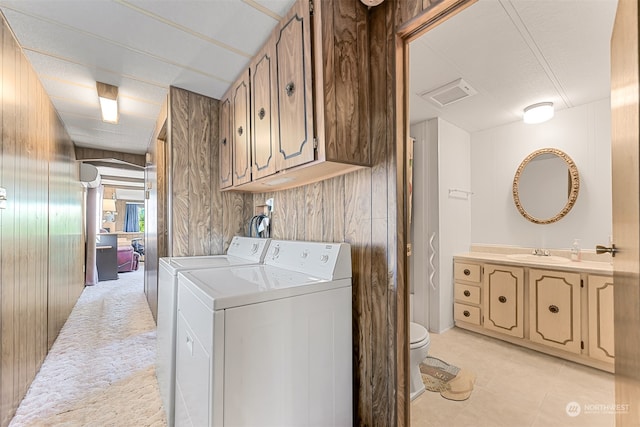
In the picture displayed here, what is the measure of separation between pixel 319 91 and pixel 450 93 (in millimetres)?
1634

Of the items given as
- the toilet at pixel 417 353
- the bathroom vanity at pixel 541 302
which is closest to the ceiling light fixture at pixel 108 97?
the toilet at pixel 417 353

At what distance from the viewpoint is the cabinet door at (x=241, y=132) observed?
1862 millimetres

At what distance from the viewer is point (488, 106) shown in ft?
8.46

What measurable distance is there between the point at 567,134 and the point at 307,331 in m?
3.20

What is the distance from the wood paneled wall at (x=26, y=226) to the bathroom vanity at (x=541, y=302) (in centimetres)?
365

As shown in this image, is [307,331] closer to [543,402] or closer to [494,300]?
[543,402]

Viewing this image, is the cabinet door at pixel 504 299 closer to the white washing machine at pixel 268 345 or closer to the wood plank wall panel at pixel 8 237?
the white washing machine at pixel 268 345

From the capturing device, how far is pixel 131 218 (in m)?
10.4

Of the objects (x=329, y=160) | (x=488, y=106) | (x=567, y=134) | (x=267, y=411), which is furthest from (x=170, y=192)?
(x=567, y=134)

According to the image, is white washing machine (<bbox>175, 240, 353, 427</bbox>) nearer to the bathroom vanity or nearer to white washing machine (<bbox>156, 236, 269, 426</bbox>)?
white washing machine (<bbox>156, 236, 269, 426</bbox>)

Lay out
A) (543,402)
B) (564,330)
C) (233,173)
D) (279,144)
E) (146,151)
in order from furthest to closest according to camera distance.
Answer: (146,151) < (564,330) < (233,173) < (543,402) < (279,144)

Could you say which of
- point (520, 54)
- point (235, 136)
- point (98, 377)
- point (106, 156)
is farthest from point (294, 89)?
point (106, 156)

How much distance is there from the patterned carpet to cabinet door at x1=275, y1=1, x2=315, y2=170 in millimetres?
1766

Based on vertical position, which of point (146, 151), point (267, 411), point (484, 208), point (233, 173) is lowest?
point (267, 411)
